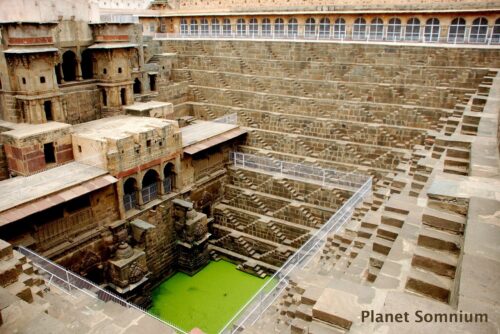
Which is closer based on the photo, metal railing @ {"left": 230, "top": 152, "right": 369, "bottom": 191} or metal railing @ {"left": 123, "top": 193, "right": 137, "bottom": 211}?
metal railing @ {"left": 123, "top": 193, "right": 137, "bottom": 211}

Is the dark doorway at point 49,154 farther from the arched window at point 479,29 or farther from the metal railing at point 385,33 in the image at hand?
the arched window at point 479,29

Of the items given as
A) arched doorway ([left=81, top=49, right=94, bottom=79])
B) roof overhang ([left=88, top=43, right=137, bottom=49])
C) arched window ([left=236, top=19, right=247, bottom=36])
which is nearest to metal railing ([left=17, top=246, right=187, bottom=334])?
roof overhang ([left=88, top=43, right=137, bottom=49])

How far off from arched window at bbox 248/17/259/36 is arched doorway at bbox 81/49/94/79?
12622mm

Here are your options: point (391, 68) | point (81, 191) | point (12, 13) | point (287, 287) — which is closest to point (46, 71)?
point (12, 13)

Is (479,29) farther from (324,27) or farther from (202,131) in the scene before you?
(202,131)

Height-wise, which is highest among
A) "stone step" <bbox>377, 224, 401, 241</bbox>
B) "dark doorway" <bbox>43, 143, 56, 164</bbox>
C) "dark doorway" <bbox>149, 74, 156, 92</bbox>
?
"dark doorway" <bbox>149, 74, 156, 92</bbox>

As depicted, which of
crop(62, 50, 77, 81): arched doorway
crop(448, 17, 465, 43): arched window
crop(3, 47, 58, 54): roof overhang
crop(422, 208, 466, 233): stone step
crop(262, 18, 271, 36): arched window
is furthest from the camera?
crop(262, 18, 271, 36): arched window

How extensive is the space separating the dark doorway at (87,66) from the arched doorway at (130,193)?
6656mm

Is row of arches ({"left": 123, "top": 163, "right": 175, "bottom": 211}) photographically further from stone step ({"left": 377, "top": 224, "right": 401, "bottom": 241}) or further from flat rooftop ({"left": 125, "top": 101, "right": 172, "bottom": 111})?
stone step ({"left": 377, "top": 224, "right": 401, "bottom": 241})

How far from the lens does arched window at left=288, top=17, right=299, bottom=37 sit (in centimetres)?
2584

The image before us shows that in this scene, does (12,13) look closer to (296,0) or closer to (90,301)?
(90,301)

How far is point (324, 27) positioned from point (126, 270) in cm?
1876

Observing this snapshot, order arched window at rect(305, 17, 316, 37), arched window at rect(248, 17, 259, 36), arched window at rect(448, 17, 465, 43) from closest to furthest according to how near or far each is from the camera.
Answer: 1. arched window at rect(448, 17, 465, 43)
2. arched window at rect(305, 17, 316, 37)
3. arched window at rect(248, 17, 259, 36)

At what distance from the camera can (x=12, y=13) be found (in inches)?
631
